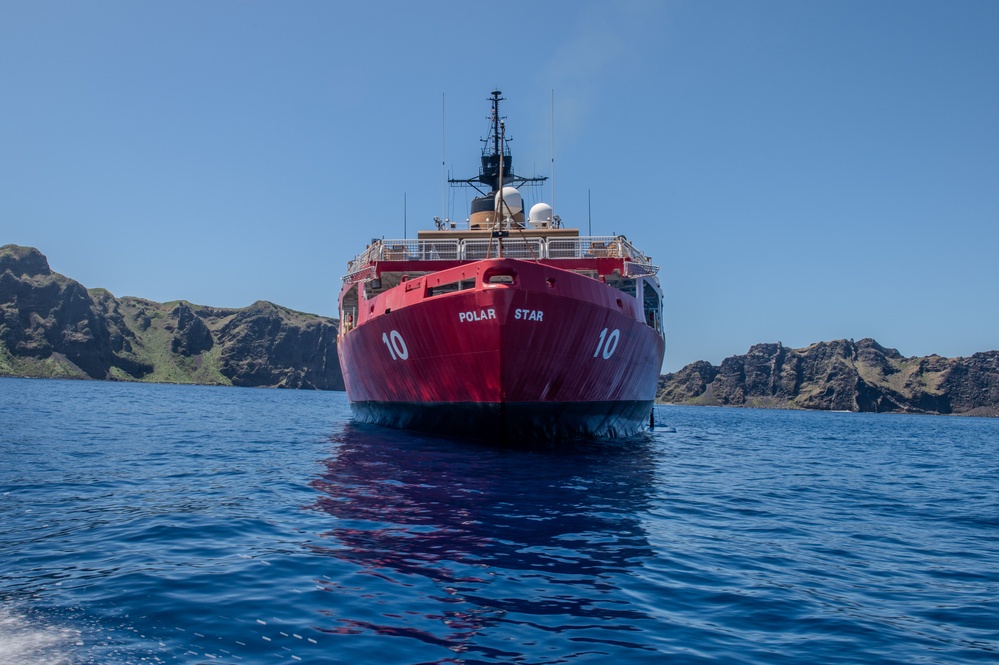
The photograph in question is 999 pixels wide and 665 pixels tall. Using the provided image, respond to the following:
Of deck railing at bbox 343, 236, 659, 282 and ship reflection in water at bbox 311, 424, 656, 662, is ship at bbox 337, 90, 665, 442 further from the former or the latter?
ship reflection in water at bbox 311, 424, 656, 662

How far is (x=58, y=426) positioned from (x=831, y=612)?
2649 cm

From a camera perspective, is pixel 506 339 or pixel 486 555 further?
pixel 506 339

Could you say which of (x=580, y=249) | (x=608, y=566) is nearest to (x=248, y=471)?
(x=608, y=566)

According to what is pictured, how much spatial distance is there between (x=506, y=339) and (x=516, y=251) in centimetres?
1017

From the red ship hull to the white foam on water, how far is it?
43.9 feet

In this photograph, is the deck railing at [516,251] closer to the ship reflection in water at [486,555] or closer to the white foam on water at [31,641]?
the ship reflection in water at [486,555]

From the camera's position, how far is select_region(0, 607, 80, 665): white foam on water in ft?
15.6

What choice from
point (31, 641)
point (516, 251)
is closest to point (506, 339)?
point (516, 251)

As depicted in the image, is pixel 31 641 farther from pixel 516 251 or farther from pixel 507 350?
pixel 516 251

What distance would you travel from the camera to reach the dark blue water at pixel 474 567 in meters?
5.28

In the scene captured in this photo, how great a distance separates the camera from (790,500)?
530 inches

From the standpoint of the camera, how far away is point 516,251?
2767cm

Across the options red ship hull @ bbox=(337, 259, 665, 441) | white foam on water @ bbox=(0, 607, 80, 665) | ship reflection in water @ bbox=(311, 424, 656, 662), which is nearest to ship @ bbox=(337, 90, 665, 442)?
red ship hull @ bbox=(337, 259, 665, 441)

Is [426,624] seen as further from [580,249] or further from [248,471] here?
[580,249]
